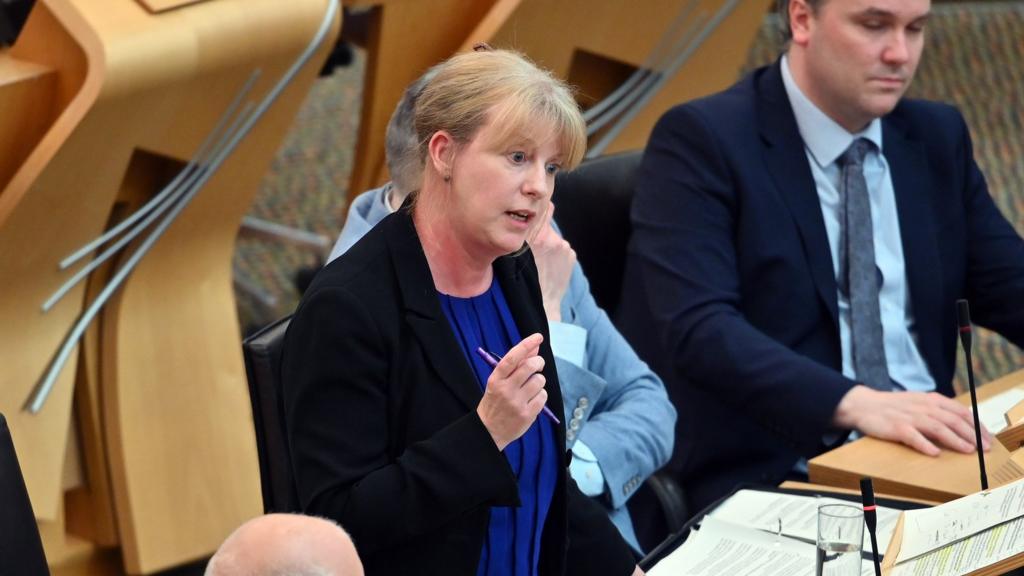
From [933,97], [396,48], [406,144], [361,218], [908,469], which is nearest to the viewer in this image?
[406,144]

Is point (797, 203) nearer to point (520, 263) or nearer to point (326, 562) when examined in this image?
point (520, 263)

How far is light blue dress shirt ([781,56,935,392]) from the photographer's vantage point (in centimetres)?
265

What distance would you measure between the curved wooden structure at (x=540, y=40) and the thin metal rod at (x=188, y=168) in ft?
1.42

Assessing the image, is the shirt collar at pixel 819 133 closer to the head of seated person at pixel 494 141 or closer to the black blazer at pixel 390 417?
the head of seated person at pixel 494 141

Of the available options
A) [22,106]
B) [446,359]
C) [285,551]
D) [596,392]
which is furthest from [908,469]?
[22,106]

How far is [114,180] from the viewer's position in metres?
2.89

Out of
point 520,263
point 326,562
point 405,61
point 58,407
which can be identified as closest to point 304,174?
point 405,61

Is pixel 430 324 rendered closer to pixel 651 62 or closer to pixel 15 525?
pixel 15 525

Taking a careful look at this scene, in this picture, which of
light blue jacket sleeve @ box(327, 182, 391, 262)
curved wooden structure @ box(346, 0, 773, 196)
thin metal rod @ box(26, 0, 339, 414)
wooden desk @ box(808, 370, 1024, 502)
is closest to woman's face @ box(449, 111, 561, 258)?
light blue jacket sleeve @ box(327, 182, 391, 262)

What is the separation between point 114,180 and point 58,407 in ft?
1.63

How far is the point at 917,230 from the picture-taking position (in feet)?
8.87

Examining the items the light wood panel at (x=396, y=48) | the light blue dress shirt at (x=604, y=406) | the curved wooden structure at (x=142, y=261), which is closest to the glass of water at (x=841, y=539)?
the light blue dress shirt at (x=604, y=406)

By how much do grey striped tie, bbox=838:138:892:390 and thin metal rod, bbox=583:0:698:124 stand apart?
1237mm

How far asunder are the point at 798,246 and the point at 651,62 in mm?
1360
